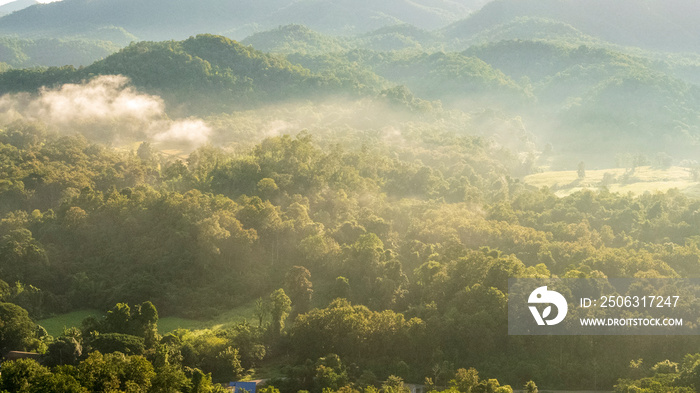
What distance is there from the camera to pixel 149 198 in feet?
147

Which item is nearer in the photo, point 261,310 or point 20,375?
point 20,375

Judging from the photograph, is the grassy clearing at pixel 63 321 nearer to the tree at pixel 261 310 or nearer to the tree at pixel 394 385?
the tree at pixel 261 310

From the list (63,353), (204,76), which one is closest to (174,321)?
(63,353)

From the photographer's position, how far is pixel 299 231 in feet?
142

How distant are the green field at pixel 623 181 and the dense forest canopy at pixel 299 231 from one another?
24.1 inches

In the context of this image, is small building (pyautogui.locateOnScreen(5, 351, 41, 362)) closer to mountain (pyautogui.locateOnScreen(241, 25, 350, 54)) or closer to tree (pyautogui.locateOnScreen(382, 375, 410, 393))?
tree (pyautogui.locateOnScreen(382, 375, 410, 393))

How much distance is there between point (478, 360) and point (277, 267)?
49.5 ft

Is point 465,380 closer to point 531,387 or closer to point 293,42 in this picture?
point 531,387

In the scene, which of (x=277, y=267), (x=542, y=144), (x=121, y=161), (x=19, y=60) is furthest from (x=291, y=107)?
(x=19, y=60)

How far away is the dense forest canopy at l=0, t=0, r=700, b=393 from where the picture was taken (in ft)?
102

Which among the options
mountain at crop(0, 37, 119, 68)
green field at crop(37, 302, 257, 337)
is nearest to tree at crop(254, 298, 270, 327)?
green field at crop(37, 302, 257, 337)

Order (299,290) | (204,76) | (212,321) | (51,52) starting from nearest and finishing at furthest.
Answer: (212,321) → (299,290) → (204,76) → (51,52)

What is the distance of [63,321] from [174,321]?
600 cm

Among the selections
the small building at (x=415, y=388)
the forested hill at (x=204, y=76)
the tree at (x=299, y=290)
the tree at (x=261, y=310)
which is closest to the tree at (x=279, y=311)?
the tree at (x=261, y=310)
